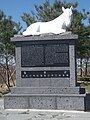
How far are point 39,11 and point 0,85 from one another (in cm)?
641

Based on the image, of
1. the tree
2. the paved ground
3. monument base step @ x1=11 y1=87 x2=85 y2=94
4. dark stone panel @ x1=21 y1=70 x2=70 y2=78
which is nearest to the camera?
the paved ground

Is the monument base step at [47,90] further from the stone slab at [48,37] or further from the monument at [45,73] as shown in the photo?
the stone slab at [48,37]

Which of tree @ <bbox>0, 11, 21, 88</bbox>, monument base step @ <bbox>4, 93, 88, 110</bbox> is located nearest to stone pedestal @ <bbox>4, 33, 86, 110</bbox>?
monument base step @ <bbox>4, 93, 88, 110</bbox>

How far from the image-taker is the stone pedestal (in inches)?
386

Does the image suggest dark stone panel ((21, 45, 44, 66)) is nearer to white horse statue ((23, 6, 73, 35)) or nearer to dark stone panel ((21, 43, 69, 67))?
dark stone panel ((21, 43, 69, 67))

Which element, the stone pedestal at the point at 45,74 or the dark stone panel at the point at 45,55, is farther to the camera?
the dark stone panel at the point at 45,55

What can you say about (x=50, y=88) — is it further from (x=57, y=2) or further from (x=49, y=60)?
(x=57, y=2)

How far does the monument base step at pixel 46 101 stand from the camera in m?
9.59

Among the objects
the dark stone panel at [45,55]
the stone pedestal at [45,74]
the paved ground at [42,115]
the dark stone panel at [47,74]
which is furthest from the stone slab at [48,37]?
the paved ground at [42,115]

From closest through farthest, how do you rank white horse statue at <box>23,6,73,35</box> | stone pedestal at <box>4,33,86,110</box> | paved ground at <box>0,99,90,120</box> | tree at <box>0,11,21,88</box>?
paved ground at <box>0,99,90,120</box>
stone pedestal at <box>4,33,86,110</box>
white horse statue at <box>23,6,73,35</box>
tree at <box>0,11,21,88</box>

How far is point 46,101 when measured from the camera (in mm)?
9766

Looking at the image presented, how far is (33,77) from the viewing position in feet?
34.4

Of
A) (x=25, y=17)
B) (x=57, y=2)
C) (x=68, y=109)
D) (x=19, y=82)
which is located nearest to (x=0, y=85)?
(x=25, y=17)

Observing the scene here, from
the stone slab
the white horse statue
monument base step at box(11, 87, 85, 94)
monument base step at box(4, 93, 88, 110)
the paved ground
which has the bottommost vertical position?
the paved ground
